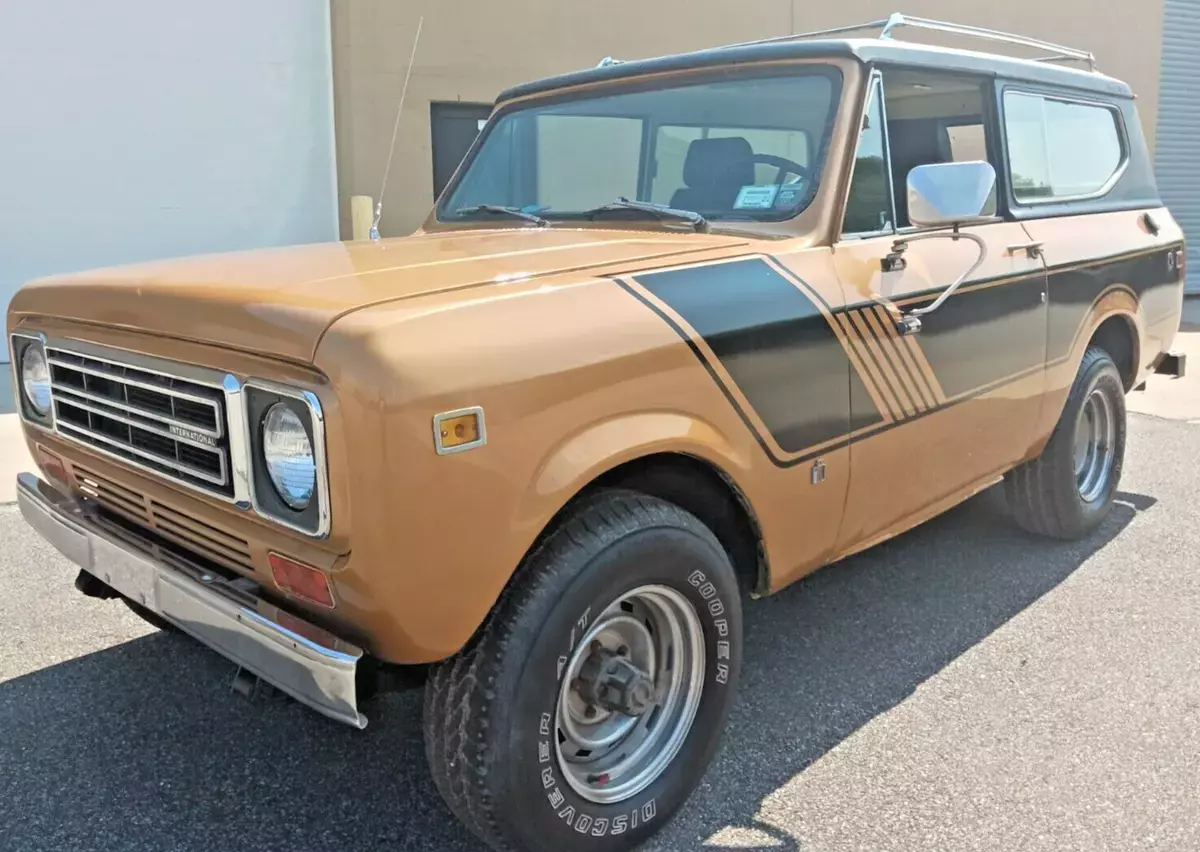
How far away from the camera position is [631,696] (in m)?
2.42

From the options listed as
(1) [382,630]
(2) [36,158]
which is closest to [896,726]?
(1) [382,630]

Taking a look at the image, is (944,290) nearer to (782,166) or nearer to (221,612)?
(782,166)

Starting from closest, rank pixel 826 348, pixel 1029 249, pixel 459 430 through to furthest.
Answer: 1. pixel 459 430
2. pixel 826 348
3. pixel 1029 249

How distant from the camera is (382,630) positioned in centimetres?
200

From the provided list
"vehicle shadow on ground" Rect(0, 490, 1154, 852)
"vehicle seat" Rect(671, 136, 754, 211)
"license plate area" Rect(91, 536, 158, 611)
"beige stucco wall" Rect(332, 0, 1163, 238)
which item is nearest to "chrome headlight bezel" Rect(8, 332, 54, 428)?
"license plate area" Rect(91, 536, 158, 611)

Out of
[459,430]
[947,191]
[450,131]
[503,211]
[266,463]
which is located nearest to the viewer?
[459,430]

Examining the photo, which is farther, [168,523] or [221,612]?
[168,523]

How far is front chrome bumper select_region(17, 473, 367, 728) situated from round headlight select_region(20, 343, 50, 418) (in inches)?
13.0

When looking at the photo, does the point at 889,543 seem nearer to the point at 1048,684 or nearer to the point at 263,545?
the point at 1048,684

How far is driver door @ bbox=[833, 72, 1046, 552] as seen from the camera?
118 inches

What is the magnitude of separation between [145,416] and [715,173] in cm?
184

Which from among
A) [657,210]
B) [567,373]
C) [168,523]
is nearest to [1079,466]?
[657,210]

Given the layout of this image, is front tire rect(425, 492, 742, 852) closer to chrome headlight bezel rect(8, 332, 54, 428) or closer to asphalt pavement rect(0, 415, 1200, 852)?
asphalt pavement rect(0, 415, 1200, 852)

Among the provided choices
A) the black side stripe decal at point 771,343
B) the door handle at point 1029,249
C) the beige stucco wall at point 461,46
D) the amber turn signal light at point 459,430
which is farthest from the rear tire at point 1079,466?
the beige stucco wall at point 461,46
